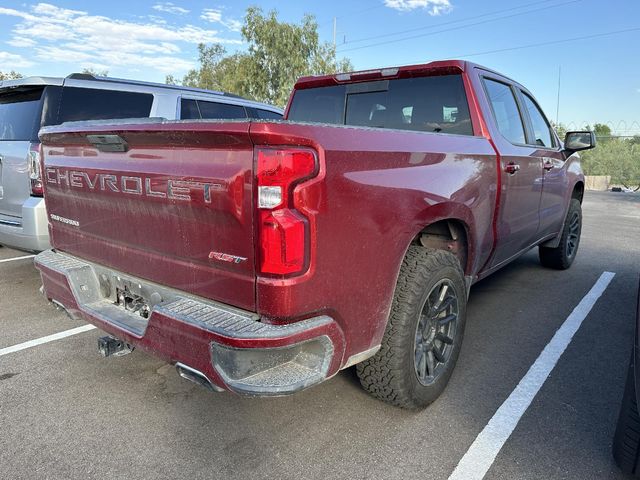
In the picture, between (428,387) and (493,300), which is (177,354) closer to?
(428,387)

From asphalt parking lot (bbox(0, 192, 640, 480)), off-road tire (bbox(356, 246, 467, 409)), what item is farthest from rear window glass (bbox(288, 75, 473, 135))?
asphalt parking lot (bbox(0, 192, 640, 480))

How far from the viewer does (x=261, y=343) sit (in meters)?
1.84

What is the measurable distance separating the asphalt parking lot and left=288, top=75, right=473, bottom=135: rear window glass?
1.66 meters

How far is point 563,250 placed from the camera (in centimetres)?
571

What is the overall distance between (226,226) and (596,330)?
3.40 meters

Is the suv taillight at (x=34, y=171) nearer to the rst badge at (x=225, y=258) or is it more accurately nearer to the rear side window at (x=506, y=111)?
the rst badge at (x=225, y=258)

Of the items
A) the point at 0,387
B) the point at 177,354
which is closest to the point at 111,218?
the point at 177,354

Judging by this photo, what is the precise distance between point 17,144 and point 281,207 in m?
3.79

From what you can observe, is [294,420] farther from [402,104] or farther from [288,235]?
[402,104]

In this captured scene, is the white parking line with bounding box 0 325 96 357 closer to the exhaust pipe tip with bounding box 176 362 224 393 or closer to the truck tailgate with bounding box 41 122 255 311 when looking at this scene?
the truck tailgate with bounding box 41 122 255 311

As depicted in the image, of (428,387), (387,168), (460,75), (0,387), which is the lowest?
(0,387)

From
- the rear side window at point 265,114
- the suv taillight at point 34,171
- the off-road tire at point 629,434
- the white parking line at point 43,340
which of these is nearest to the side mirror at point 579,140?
the off-road tire at point 629,434

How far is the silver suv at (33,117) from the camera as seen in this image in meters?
4.29

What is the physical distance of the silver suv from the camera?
4.29 m
